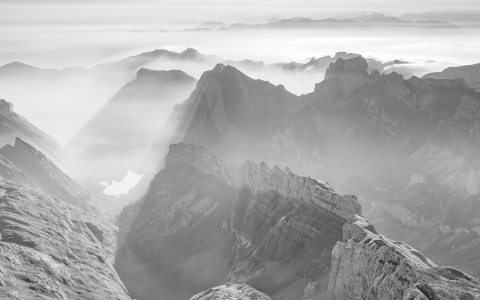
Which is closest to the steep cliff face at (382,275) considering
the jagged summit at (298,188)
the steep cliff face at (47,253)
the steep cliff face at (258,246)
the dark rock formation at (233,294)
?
the steep cliff face at (258,246)

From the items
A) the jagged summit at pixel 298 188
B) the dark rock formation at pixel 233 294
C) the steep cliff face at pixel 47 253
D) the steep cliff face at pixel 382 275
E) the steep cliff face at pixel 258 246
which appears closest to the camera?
the steep cliff face at pixel 382 275

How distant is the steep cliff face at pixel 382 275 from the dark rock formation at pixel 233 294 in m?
18.5

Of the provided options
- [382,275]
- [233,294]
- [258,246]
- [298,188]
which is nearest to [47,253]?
[233,294]

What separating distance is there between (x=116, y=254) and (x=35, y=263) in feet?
249

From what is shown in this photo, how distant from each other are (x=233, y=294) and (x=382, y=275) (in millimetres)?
39855

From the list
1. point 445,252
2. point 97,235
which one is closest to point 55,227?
point 97,235

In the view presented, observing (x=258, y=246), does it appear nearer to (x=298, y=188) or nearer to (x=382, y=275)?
(x=298, y=188)

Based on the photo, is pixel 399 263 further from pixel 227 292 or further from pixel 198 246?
pixel 198 246

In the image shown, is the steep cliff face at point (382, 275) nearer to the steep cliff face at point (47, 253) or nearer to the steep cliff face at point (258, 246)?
the steep cliff face at point (258, 246)

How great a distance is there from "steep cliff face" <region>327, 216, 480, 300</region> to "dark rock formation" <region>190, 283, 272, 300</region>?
60.6 ft

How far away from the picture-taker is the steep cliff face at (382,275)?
90.6 meters

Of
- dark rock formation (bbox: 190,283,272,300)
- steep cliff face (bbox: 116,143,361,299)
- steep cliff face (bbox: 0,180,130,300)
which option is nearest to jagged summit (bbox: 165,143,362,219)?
steep cliff face (bbox: 116,143,361,299)

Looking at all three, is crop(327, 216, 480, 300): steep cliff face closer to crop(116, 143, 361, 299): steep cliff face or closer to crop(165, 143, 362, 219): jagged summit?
crop(116, 143, 361, 299): steep cliff face

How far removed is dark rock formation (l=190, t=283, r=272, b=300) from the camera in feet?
416
